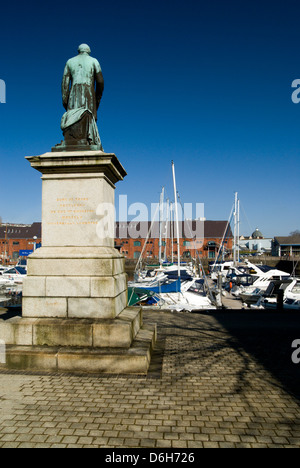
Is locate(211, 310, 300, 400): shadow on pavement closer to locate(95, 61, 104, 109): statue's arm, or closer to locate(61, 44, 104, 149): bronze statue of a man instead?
locate(61, 44, 104, 149): bronze statue of a man

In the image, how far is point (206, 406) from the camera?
16.4 feet

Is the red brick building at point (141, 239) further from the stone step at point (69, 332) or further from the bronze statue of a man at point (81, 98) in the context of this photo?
the stone step at point (69, 332)

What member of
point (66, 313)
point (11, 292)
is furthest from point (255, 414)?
point (11, 292)

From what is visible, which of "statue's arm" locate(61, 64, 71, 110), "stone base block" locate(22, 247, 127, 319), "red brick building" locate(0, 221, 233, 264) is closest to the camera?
"stone base block" locate(22, 247, 127, 319)

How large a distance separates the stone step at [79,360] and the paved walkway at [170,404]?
222 mm

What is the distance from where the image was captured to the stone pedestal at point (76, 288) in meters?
6.38

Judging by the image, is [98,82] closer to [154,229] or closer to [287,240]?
[154,229]

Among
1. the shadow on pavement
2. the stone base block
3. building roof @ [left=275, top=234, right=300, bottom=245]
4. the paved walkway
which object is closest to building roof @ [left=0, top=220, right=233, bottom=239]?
building roof @ [left=275, top=234, right=300, bottom=245]

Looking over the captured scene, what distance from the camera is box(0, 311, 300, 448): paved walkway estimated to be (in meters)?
4.08

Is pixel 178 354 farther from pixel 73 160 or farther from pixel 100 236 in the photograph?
pixel 73 160

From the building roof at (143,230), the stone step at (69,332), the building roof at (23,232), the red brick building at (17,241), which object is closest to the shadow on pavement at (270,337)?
the stone step at (69,332)

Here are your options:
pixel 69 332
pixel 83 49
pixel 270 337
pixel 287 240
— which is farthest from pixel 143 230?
pixel 69 332

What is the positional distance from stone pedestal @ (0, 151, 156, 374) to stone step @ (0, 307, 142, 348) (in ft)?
0.06

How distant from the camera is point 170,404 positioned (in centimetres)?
503
